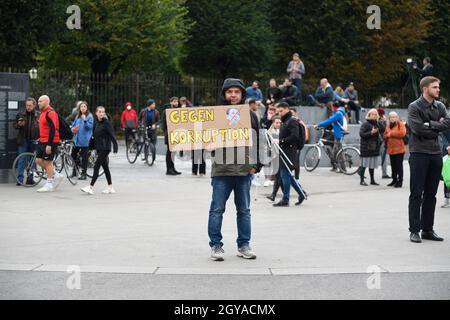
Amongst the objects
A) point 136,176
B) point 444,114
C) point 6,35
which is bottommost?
point 136,176

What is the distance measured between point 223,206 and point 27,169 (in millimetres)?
8888

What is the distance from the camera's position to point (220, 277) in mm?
7508

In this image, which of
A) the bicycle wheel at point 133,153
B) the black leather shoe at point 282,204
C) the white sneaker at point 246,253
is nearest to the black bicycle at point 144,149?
the bicycle wheel at point 133,153

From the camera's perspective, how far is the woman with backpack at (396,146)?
58.2ft

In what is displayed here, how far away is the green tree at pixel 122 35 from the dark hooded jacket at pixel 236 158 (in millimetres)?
29102

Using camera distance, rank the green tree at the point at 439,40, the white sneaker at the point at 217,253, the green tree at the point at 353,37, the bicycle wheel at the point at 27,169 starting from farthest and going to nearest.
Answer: the green tree at the point at 439,40, the green tree at the point at 353,37, the bicycle wheel at the point at 27,169, the white sneaker at the point at 217,253

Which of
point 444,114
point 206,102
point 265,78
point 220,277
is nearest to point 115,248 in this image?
point 220,277

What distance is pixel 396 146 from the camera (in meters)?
17.8

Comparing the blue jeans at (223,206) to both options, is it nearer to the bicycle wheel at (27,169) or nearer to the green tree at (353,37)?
the bicycle wheel at (27,169)

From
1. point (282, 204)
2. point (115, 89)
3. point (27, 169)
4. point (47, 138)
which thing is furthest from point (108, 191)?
point (115, 89)

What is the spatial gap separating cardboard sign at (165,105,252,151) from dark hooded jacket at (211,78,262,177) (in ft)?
0.23

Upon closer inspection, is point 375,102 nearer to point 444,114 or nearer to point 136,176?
point 136,176
